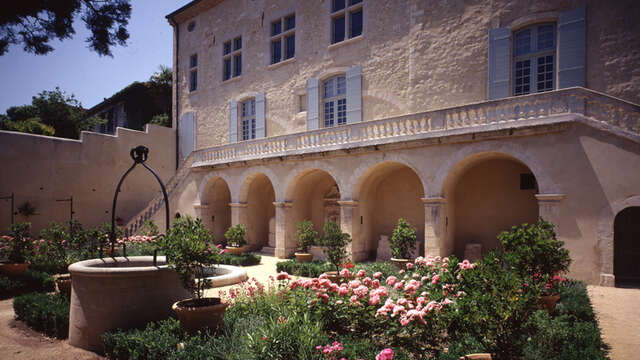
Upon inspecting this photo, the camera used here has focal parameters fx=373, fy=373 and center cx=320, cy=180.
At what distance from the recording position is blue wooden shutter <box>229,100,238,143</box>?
20.0 m

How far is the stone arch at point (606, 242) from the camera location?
343 inches

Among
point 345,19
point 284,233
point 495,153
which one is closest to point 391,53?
point 345,19

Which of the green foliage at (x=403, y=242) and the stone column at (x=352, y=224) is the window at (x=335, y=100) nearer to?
the stone column at (x=352, y=224)

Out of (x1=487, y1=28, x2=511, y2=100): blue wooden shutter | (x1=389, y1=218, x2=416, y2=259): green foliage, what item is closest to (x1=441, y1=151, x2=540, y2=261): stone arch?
(x1=389, y1=218, x2=416, y2=259): green foliage

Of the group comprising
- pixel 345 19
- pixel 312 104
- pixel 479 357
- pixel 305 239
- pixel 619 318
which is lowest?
pixel 619 318

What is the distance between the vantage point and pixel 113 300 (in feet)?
17.9

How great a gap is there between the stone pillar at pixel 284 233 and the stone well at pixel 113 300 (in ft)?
32.0

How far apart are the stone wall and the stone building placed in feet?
0.17

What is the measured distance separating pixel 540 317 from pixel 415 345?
2509 millimetres

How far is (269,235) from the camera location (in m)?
17.9

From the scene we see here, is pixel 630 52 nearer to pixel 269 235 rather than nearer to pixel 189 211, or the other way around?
pixel 269 235

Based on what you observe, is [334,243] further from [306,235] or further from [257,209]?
[257,209]

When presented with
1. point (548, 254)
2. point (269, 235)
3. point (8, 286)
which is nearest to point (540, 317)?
point (548, 254)

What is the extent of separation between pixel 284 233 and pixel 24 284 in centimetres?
857
